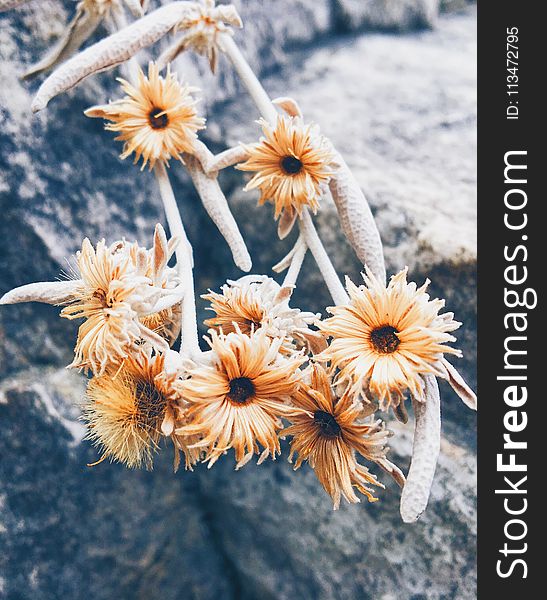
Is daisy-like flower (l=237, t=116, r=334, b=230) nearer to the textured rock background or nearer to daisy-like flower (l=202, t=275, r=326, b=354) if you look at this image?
daisy-like flower (l=202, t=275, r=326, b=354)

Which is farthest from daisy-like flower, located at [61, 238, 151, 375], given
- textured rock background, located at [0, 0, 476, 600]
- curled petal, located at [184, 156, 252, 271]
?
textured rock background, located at [0, 0, 476, 600]

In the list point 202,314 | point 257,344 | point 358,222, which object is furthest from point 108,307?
point 202,314

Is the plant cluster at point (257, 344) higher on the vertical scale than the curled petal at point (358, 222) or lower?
lower

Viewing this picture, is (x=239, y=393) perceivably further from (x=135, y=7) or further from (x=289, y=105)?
(x=135, y=7)

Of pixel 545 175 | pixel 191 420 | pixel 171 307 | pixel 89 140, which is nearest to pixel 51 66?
pixel 89 140

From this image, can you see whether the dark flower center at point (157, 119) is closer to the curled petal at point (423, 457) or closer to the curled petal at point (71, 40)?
the curled petal at point (71, 40)

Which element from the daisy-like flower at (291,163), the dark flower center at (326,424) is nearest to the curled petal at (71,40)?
the daisy-like flower at (291,163)
